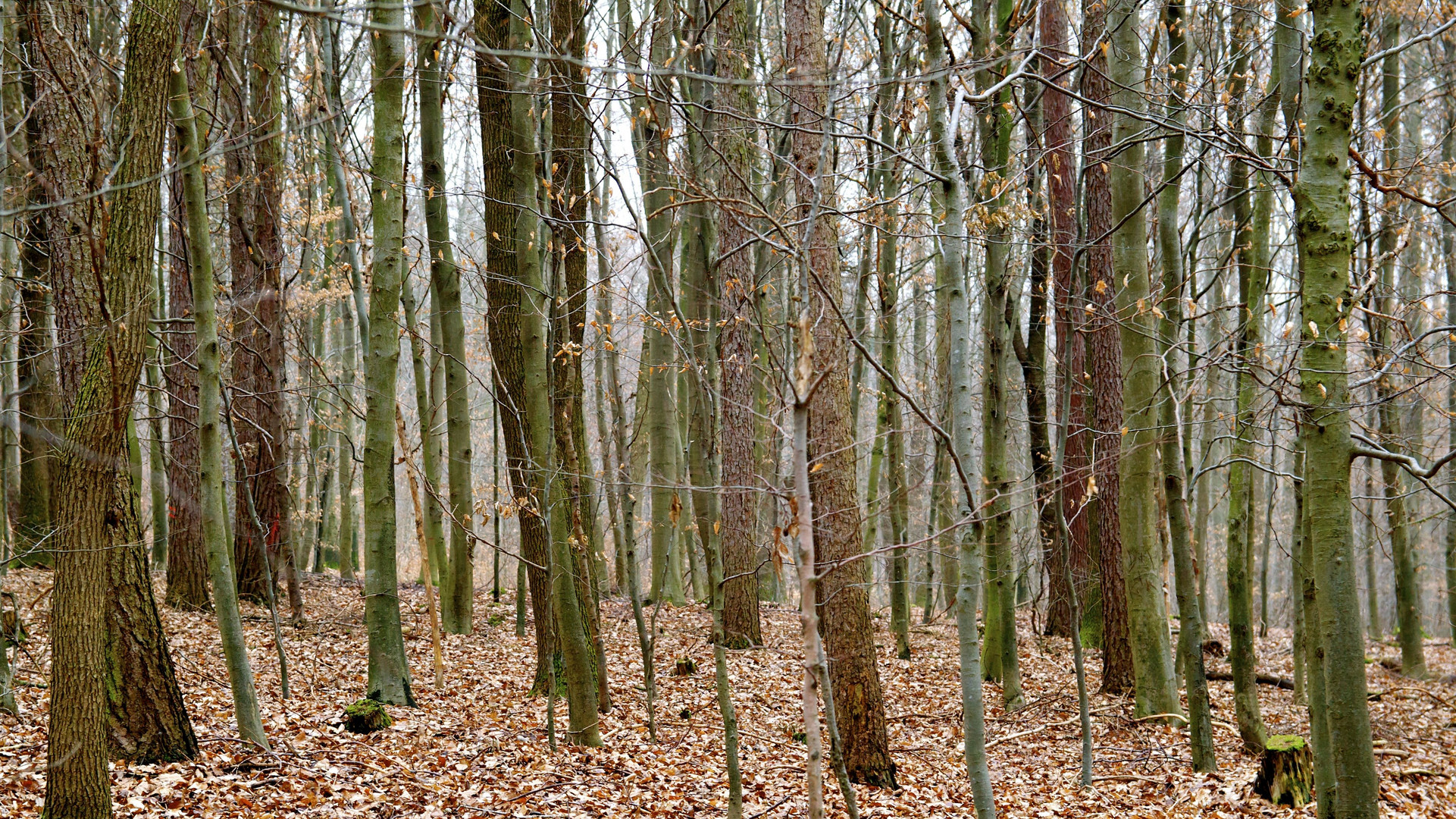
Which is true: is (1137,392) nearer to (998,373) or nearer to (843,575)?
(998,373)

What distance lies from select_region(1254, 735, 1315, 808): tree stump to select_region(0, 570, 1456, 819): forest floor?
0.35ft

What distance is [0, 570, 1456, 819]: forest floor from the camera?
505 centimetres

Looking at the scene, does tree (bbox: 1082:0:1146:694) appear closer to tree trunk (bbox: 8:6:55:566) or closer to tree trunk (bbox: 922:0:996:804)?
tree trunk (bbox: 922:0:996:804)

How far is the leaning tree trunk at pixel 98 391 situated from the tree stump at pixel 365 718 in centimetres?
138

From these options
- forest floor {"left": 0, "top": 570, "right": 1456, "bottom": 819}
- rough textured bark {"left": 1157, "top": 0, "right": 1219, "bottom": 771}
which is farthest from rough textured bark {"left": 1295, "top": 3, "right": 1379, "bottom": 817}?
forest floor {"left": 0, "top": 570, "right": 1456, "bottom": 819}

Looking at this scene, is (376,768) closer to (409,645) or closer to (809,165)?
(409,645)

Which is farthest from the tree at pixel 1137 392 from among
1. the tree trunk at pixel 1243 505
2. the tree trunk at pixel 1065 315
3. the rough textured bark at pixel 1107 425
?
the rough textured bark at pixel 1107 425

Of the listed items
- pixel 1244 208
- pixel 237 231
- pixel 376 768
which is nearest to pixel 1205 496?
pixel 1244 208

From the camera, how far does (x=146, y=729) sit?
4961 mm

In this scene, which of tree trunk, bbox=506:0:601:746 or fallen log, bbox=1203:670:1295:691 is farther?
fallen log, bbox=1203:670:1295:691

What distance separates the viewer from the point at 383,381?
6.27m

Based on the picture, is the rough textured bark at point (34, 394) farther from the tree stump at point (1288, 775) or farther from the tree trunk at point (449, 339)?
the tree stump at point (1288, 775)

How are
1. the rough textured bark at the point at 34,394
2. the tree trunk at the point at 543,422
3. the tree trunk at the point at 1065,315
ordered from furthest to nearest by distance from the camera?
the rough textured bark at the point at 34,394, the tree trunk at the point at 1065,315, the tree trunk at the point at 543,422

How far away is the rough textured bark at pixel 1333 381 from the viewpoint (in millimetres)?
3955
